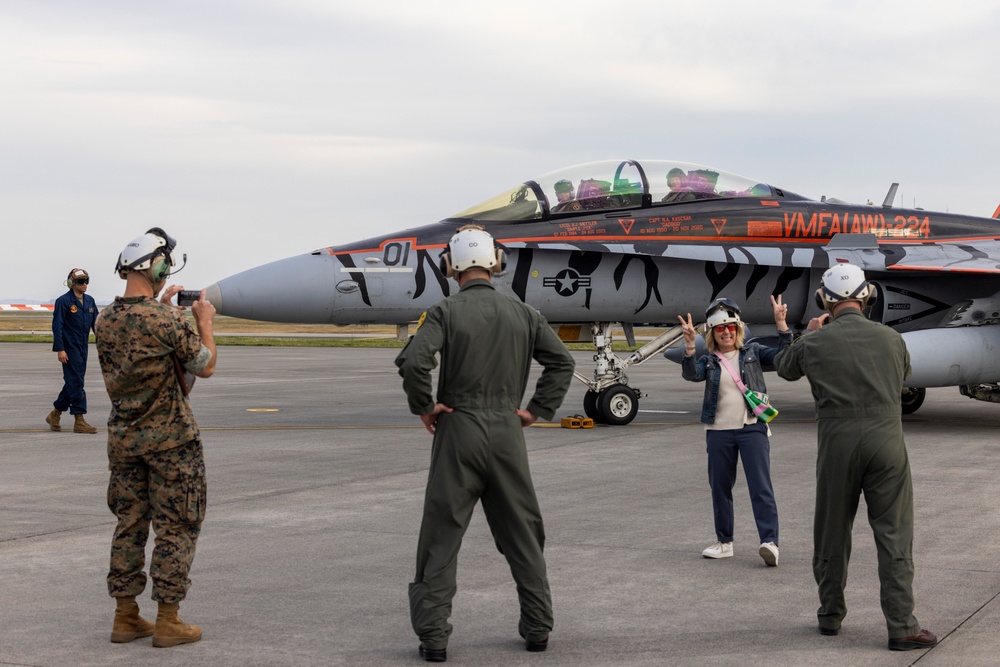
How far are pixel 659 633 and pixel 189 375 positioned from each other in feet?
8.53

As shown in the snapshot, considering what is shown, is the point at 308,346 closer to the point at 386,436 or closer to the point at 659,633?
the point at 386,436

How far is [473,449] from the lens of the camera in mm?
5480

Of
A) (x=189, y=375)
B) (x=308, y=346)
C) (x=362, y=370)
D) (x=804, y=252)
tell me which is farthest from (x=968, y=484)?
(x=308, y=346)

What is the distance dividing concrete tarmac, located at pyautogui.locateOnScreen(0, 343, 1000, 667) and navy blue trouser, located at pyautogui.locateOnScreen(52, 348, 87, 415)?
Result: 1.70ft

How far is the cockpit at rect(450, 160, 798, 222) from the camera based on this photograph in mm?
14844

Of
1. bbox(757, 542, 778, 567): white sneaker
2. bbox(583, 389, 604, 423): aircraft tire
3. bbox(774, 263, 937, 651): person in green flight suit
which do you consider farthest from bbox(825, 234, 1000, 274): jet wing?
bbox(774, 263, 937, 651): person in green flight suit

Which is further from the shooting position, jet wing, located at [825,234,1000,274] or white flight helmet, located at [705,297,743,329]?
jet wing, located at [825,234,1000,274]

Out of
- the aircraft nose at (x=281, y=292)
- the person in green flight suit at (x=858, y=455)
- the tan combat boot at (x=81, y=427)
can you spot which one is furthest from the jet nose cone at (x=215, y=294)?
the person in green flight suit at (x=858, y=455)

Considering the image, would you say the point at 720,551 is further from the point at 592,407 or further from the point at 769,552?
the point at 592,407

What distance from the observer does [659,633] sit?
229 inches

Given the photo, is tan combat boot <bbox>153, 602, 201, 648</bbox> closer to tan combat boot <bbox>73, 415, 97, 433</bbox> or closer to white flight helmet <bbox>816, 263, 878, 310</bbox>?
white flight helmet <bbox>816, 263, 878, 310</bbox>

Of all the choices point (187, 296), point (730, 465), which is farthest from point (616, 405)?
point (730, 465)

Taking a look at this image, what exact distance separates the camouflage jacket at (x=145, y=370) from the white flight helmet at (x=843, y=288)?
9.93ft

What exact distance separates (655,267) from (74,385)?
23.3 feet
